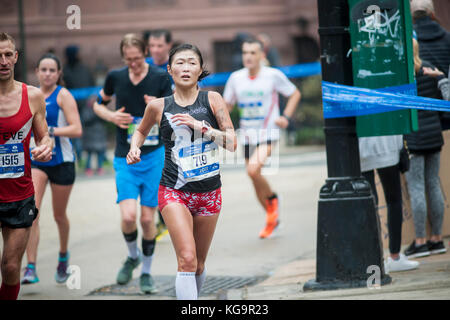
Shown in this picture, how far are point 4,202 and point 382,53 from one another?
3.01 meters

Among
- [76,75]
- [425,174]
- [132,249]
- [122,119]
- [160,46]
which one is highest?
[76,75]

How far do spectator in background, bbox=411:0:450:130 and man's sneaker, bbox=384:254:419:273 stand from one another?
1.60 m

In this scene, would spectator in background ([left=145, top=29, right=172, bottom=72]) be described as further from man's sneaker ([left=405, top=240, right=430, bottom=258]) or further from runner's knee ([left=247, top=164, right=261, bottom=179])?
man's sneaker ([left=405, top=240, right=430, bottom=258])

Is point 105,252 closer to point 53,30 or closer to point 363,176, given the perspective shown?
point 363,176

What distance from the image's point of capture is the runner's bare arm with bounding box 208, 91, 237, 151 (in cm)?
488

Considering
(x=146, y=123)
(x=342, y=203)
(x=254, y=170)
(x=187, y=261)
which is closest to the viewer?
(x=187, y=261)

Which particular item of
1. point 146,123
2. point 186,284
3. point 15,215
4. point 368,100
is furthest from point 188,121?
point 368,100

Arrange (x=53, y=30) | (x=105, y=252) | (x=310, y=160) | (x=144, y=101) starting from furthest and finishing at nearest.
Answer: (x=53, y=30) → (x=310, y=160) → (x=105, y=252) → (x=144, y=101)

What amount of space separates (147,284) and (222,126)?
2058mm

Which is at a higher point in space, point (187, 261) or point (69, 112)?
point (69, 112)

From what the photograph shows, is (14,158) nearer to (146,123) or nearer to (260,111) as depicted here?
(146,123)

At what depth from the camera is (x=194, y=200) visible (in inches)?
194
